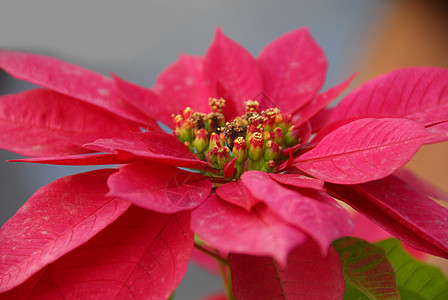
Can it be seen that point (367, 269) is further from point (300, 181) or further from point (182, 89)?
point (182, 89)

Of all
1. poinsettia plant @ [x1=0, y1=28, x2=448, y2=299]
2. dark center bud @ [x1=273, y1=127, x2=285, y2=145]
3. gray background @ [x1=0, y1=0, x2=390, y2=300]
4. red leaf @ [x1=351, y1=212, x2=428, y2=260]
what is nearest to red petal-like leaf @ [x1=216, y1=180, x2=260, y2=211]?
poinsettia plant @ [x1=0, y1=28, x2=448, y2=299]

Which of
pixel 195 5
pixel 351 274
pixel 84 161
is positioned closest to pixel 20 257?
pixel 84 161

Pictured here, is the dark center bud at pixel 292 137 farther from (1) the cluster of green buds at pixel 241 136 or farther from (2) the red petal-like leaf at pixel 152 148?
(2) the red petal-like leaf at pixel 152 148

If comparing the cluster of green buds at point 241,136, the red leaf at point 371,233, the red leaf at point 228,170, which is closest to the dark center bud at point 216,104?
the cluster of green buds at point 241,136

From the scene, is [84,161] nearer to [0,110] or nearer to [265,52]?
[0,110]

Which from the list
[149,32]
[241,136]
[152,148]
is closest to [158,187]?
[152,148]
